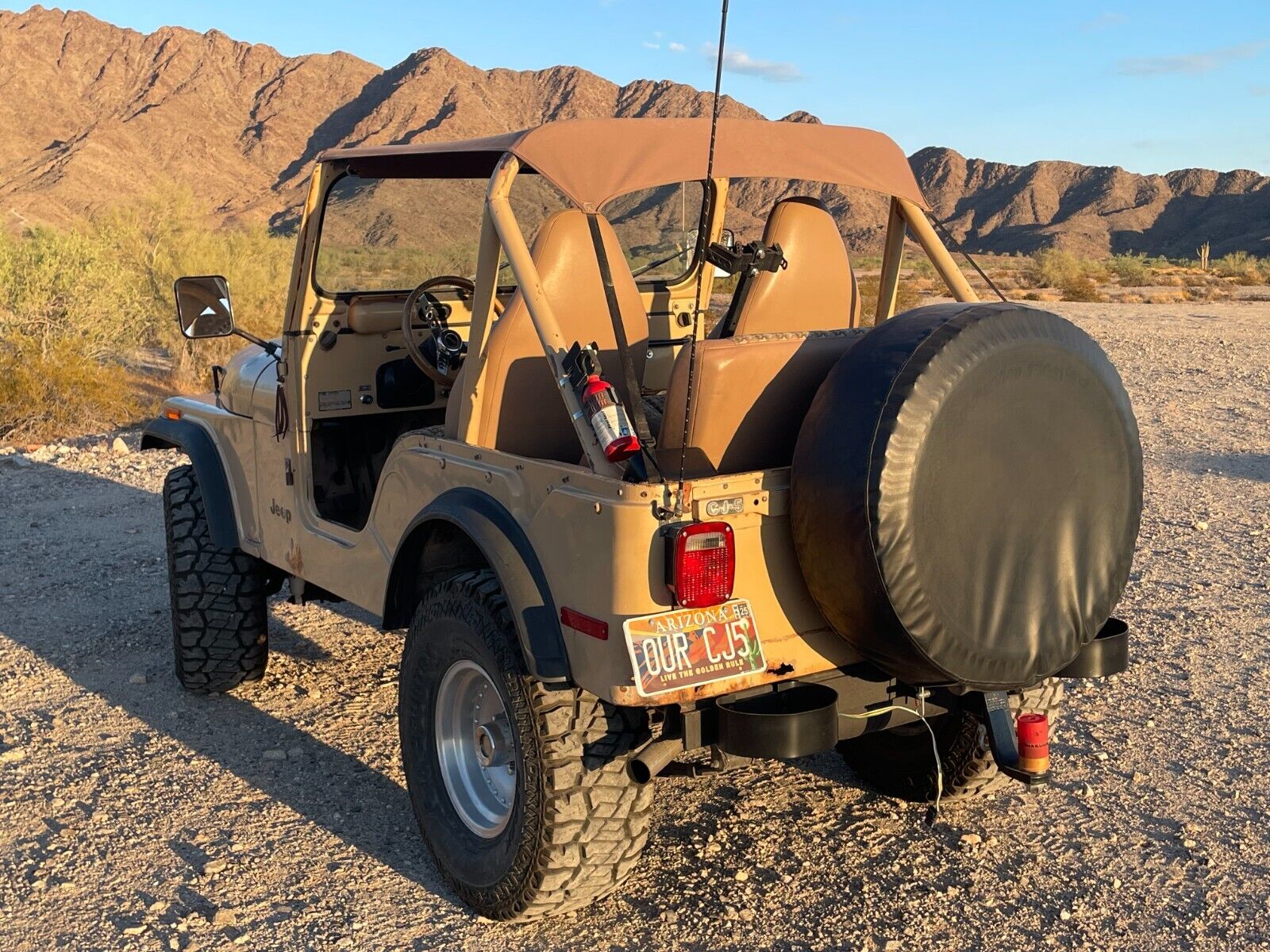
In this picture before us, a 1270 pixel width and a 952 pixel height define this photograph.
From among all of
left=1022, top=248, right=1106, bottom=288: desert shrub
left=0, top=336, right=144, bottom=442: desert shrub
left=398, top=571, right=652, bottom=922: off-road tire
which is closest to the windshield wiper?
left=398, top=571, right=652, bottom=922: off-road tire

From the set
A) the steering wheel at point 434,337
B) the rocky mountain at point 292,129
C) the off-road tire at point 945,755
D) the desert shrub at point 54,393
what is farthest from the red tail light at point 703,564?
the rocky mountain at point 292,129

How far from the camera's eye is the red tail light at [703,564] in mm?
2750

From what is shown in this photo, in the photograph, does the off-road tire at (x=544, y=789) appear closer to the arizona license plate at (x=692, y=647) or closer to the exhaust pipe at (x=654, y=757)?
the exhaust pipe at (x=654, y=757)

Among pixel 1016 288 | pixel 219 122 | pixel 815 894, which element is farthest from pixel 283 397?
pixel 219 122

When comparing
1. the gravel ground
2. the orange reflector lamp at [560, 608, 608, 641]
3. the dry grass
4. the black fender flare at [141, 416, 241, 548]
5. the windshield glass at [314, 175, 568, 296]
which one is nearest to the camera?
the orange reflector lamp at [560, 608, 608, 641]

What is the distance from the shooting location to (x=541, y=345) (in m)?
3.49

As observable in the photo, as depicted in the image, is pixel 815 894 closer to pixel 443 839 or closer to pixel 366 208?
pixel 443 839

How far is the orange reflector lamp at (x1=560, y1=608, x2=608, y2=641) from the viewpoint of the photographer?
112 inches

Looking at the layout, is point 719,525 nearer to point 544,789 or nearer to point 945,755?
point 544,789

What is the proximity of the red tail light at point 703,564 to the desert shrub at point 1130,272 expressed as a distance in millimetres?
35023

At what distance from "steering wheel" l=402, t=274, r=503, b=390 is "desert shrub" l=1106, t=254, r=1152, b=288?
33636 mm

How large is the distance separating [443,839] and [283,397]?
196cm

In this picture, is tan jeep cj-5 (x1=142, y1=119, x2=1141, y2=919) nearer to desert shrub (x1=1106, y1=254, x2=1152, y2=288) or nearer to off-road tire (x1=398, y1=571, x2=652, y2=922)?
off-road tire (x1=398, y1=571, x2=652, y2=922)

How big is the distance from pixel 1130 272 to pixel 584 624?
1592 inches
